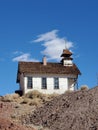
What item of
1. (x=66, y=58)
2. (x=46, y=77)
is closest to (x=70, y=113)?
(x=46, y=77)

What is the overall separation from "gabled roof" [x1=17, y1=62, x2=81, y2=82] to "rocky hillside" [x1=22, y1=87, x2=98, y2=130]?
19.8 m

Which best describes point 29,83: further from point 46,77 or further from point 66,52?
point 66,52

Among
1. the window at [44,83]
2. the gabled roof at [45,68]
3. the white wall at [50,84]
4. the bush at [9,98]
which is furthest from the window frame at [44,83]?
the bush at [9,98]

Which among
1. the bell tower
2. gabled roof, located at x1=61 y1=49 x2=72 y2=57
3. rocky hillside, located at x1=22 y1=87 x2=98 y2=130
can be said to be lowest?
rocky hillside, located at x1=22 y1=87 x2=98 y2=130

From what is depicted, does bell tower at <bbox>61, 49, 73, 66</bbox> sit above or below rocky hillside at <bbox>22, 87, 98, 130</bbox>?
above

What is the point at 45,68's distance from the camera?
2277 inches

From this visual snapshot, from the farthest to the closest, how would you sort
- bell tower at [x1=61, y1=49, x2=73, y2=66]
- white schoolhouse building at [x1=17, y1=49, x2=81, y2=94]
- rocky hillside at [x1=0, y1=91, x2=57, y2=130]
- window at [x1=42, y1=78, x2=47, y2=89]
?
bell tower at [x1=61, y1=49, x2=73, y2=66] → window at [x1=42, y1=78, x2=47, y2=89] → white schoolhouse building at [x1=17, y1=49, x2=81, y2=94] → rocky hillside at [x1=0, y1=91, x2=57, y2=130]

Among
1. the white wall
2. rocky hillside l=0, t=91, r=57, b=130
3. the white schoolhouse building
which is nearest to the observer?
rocky hillside l=0, t=91, r=57, b=130

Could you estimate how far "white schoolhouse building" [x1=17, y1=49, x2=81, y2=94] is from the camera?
5584 centimetres

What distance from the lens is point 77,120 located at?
2986 cm

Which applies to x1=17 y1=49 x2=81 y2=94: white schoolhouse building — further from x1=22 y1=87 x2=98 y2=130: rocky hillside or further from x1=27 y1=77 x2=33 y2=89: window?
x1=22 y1=87 x2=98 y2=130: rocky hillside

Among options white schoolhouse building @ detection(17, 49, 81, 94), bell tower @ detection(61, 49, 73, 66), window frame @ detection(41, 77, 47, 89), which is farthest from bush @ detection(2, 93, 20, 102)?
bell tower @ detection(61, 49, 73, 66)

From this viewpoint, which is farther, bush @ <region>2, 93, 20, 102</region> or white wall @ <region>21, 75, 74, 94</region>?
white wall @ <region>21, 75, 74, 94</region>

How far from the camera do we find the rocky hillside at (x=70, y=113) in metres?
29.4
